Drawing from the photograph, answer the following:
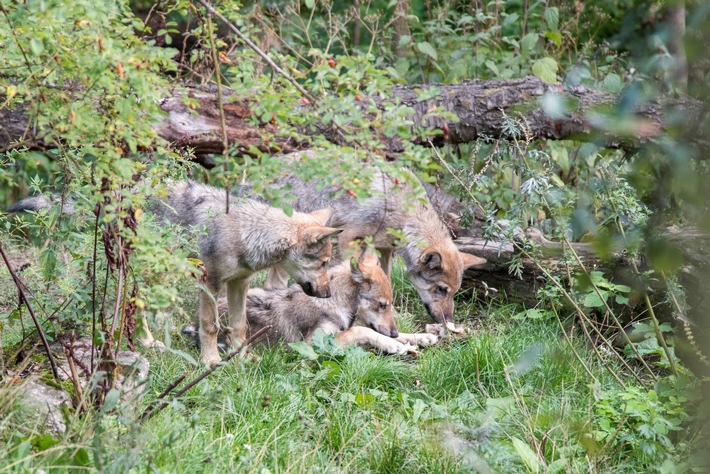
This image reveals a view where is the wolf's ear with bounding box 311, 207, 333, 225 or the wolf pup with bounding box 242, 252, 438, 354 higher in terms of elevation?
the wolf's ear with bounding box 311, 207, 333, 225

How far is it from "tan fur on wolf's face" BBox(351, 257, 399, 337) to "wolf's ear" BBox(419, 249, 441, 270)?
0.82 meters

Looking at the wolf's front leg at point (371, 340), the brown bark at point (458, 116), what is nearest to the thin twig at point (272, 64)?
the wolf's front leg at point (371, 340)

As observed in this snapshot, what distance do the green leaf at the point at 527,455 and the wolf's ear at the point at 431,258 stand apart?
10.4 ft

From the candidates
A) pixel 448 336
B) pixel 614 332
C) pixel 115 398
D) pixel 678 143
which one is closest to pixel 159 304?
pixel 115 398

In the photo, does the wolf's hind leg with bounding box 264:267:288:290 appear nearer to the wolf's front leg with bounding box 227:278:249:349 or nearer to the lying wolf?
the wolf's front leg with bounding box 227:278:249:349

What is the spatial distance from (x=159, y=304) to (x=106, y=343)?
0.74 meters

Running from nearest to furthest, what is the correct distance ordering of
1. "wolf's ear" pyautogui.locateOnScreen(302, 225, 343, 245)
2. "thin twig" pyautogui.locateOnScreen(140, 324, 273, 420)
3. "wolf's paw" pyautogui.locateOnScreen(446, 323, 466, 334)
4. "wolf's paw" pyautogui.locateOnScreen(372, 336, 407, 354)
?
"thin twig" pyautogui.locateOnScreen(140, 324, 273, 420), "wolf's ear" pyautogui.locateOnScreen(302, 225, 343, 245), "wolf's paw" pyautogui.locateOnScreen(372, 336, 407, 354), "wolf's paw" pyautogui.locateOnScreen(446, 323, 466, 334)

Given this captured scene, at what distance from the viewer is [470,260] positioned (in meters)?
7.49

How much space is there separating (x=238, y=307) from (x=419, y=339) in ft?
4.86

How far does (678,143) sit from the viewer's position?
1635 mm

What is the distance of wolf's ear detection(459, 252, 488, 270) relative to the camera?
7400 millimetres

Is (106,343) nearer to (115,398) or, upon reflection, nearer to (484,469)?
(115,398)

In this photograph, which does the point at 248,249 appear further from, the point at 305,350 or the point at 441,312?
the point at 441,312

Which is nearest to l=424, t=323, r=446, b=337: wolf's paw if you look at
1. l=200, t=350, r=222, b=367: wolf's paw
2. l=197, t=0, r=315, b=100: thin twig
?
l=200, t=350, r=222, b=367: wolf's paw
